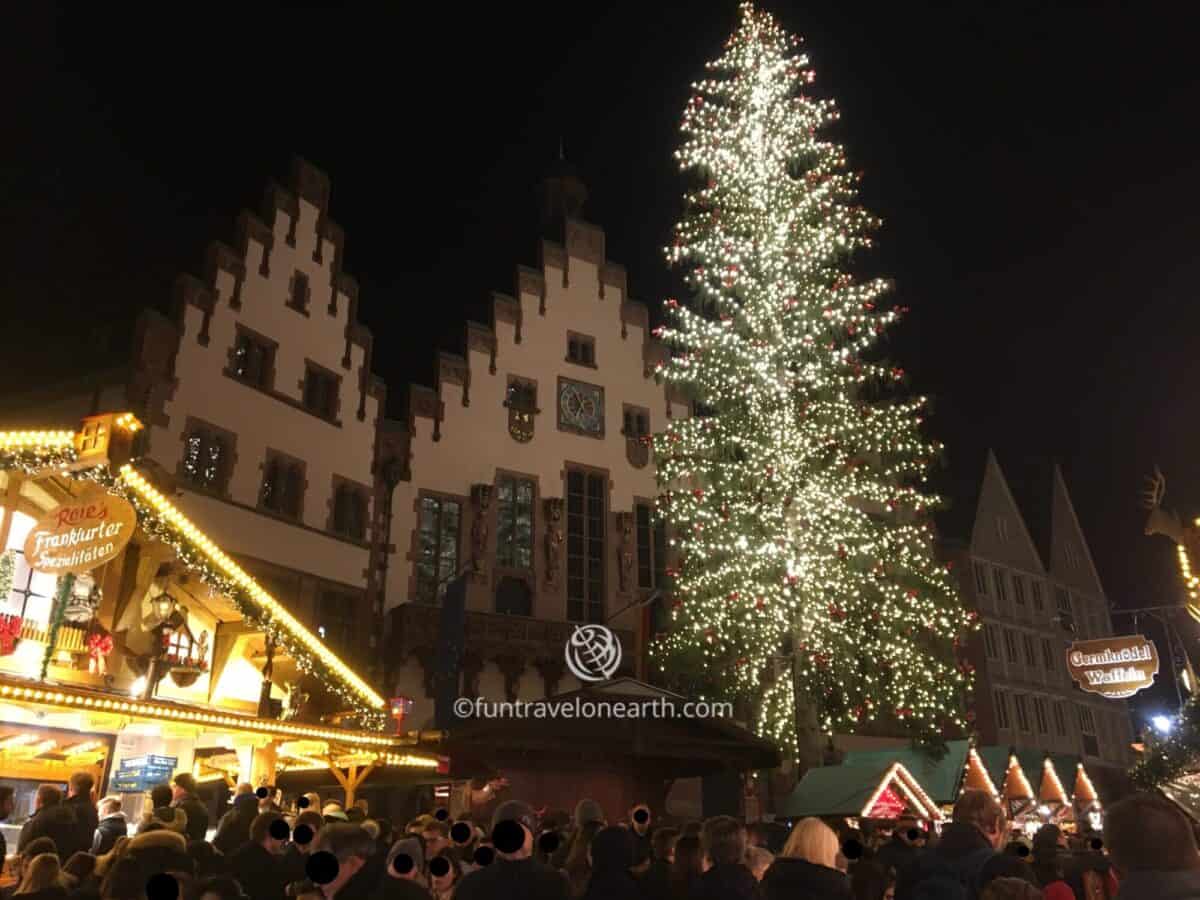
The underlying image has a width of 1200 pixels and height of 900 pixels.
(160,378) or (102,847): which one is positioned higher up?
(160,378)

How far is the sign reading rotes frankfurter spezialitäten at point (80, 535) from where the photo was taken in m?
10.8

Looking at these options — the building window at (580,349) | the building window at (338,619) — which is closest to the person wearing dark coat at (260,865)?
the building window at (338,619)

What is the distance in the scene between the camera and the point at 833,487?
21.2 metres

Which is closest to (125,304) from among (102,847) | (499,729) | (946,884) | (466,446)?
(466,446)

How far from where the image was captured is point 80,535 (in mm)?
10953

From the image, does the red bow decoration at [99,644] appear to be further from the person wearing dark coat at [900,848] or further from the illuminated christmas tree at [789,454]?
the illuminated christmas tree at [789,454]

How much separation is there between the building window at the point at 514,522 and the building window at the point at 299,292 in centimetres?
737

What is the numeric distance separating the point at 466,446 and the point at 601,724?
1563 cm

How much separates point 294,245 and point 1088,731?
42.6 m

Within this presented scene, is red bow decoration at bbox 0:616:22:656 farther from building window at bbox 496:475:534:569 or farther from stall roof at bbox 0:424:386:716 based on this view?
building window at bbox 496:475:534:569

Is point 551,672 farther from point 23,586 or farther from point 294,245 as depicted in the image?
point 23,586

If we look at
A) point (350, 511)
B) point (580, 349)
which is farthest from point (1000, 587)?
point (350, 511)

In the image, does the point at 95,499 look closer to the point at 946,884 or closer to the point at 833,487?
the point at 946,884

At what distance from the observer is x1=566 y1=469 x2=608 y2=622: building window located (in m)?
28.4
